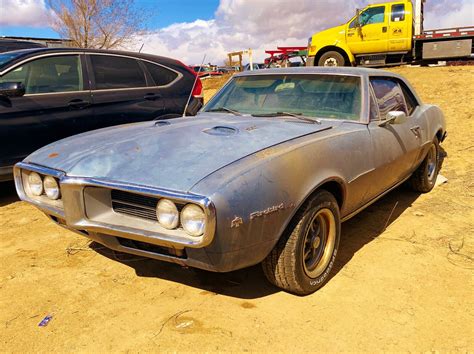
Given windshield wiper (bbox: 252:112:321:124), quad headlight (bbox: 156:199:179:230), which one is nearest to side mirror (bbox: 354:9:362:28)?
windshield wiper (bbox: 252:112:321:124)

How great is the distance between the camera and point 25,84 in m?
4.75

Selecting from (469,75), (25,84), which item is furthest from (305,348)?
(469,75)

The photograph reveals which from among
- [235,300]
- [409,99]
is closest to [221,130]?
[235,300]

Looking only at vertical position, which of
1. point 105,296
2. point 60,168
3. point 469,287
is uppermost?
point 60,168

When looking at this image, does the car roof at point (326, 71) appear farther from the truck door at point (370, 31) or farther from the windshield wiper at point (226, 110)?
the truck door at point (370, 31)

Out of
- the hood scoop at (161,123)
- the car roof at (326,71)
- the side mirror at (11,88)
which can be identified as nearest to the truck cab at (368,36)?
the car roof at (326,71)

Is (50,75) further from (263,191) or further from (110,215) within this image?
(263,191)

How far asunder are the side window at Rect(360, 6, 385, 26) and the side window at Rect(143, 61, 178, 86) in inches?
419

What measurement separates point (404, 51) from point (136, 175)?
14704 mm

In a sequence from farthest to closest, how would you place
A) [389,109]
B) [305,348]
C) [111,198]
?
[389,109] < [111,198] < [305,348]

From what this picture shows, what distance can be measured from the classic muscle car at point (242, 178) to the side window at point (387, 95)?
0.19ft

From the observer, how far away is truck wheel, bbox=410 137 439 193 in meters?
4.79

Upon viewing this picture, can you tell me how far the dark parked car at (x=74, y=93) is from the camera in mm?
4512

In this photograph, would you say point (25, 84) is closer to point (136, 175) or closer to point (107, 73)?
point (107, 73)
